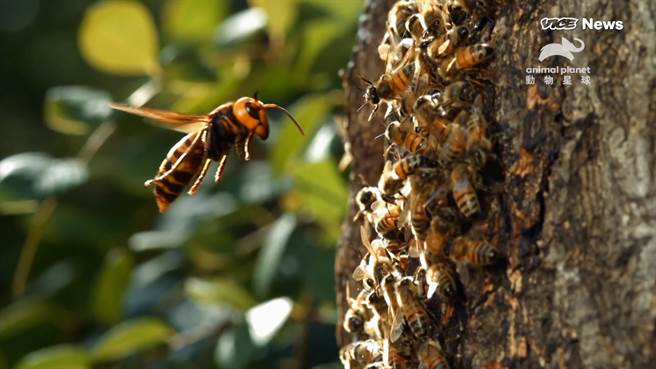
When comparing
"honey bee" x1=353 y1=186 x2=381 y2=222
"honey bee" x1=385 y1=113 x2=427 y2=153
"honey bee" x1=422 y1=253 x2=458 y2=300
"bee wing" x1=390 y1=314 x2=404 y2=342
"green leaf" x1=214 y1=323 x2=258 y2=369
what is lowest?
"green leaf" x1=214 y1=323 x2=258 y2=369

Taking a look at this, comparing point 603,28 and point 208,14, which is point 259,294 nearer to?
point 208,14

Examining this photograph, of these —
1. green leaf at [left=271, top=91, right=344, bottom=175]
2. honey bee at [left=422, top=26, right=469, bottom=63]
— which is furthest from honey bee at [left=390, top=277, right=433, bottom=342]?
green leaf at [left=271, top=91, right=344, bottom=175]

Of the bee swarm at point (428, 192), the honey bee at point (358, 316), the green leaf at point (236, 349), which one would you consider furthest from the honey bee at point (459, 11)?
the green leaf at point (236, 349)

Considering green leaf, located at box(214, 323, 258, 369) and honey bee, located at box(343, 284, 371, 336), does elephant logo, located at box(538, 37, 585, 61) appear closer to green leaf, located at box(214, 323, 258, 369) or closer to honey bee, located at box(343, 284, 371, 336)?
honey bee, located at box(343, 284, 371, 336)

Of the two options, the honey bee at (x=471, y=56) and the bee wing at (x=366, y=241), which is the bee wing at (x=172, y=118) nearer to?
the bee wing at (x=366, y=241)

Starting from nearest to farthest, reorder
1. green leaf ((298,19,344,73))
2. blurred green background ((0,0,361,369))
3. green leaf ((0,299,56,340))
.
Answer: blurred green background ((0,0,361,369))
green leaf ((298,19,344,73))
green leaf ((0,299,56,340))

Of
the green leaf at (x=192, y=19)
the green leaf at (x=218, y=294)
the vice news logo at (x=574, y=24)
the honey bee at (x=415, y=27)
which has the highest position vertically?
the green leaf at (x=192, y=19)
